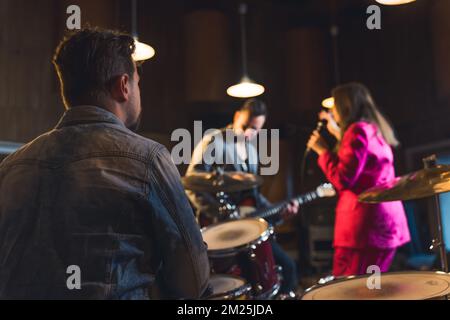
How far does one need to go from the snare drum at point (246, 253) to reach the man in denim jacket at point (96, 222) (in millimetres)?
1261

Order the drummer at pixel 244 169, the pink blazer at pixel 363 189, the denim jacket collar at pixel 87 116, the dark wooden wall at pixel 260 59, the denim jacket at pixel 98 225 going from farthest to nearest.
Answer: the dark wooden wall at pixel 260 59, the drummer at pixel 244 169, the pink blazer at pixel 363 189, the denim jacket collar at pixel 87 116, the denim jacket at pixel 98 225

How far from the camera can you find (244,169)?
3945 millimetres

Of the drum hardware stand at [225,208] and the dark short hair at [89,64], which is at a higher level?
the dark short hair at [89,64]

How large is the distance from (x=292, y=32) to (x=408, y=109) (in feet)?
6.37

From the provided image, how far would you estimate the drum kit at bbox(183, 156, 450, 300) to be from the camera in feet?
5.32

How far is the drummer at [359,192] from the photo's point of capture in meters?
2.55

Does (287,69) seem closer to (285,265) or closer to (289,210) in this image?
(289,210)

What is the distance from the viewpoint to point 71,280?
1.03 m

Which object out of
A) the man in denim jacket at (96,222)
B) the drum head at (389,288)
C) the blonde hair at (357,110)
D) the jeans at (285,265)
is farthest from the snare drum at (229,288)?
the jeans at (285,265)

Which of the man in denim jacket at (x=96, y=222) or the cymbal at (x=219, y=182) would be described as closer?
the man in denim jacket at (x=96, y=222)

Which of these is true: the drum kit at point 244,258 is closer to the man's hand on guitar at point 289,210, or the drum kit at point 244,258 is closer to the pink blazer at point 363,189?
the pink blazer at point 363,189

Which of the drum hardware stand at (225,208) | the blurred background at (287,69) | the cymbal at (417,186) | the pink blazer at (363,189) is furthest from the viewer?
the blurred background at (287,69)
